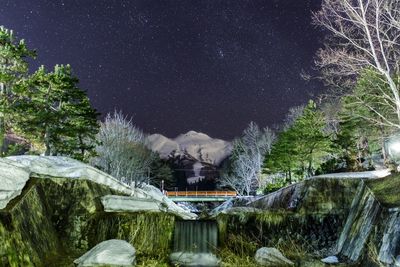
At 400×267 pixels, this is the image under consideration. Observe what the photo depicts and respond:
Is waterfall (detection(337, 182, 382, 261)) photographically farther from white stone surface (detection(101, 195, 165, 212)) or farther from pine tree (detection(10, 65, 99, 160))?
pine tree (detection(10, 65, 99, 160))

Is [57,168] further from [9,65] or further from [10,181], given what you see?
[9,65]

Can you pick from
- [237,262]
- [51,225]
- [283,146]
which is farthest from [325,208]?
[283,146]

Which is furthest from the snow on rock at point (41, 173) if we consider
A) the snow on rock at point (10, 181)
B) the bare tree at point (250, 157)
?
the bare tree at point (250, 157)

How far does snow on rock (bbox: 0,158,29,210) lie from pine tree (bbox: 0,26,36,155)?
842cm

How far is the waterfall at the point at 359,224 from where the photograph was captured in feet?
33.5

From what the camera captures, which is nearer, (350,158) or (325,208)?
(325,208)

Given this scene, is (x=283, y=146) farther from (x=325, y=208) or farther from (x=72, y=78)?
(x=72, y=78)

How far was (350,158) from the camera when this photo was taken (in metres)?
27.4

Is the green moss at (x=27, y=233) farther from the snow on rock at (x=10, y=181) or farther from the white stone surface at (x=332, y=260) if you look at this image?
the white stone surface at (x=332, y=260)

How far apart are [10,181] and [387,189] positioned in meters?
10.9

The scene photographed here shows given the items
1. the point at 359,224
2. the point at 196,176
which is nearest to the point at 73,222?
the point at 359,224

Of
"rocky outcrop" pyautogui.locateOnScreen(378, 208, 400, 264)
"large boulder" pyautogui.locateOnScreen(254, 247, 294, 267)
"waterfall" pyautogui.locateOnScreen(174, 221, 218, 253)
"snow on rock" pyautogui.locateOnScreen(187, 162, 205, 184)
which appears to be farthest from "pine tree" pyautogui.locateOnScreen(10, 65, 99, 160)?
"snow on rock" pyautogui.locateOnScreen(187, 162, 205, 184)

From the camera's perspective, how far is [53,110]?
64.9ft

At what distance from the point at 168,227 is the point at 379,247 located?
712 centimetres
